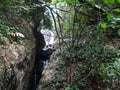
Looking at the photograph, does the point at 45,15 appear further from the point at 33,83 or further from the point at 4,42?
the point at 4,42

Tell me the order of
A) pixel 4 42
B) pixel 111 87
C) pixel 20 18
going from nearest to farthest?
pixel 111 87 → pixel 4 42 → pixel 20 18

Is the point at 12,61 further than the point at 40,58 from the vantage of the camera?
No

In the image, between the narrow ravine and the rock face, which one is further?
the narrow ravine

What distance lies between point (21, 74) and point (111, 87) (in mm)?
2769

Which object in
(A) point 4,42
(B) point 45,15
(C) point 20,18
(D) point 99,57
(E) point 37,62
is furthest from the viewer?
(E) point 37,62

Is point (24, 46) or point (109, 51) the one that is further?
point (24, 46)

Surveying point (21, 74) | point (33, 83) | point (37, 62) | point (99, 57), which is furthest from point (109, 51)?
point (37, 62)

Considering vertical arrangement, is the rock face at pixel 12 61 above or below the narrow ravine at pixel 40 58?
above

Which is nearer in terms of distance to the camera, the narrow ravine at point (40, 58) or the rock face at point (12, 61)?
the rock face at point (12, 61)

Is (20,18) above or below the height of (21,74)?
above

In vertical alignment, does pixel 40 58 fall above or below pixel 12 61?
below

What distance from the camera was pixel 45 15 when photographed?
9.34m

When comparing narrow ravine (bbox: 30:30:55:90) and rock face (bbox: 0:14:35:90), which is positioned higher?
rock face (bbox: 0:14:35:90)

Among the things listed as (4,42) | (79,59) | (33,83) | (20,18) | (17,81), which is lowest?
(33,83)
